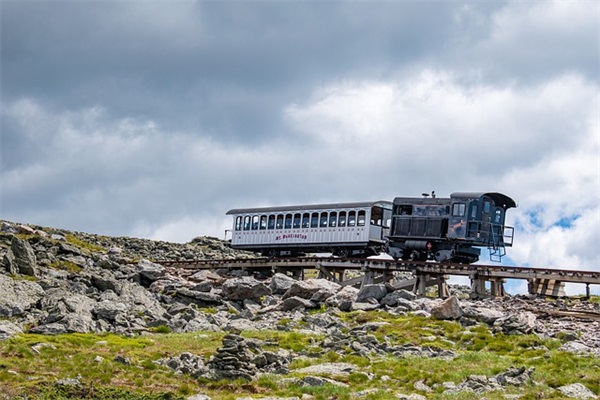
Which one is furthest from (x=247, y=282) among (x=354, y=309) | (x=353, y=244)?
(x=353, y=244)

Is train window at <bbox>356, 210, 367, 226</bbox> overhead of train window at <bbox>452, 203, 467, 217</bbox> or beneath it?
beneath

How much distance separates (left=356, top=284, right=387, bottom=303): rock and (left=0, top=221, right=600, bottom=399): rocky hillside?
6cm

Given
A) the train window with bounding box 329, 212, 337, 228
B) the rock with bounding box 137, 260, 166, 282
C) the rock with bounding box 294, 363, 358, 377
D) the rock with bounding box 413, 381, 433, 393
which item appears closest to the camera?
the rock with bounding box 413, 381, 433, 393

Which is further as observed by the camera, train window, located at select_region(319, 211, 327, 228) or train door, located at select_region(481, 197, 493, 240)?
train window, located at select_region(319, 211, 327, 228)

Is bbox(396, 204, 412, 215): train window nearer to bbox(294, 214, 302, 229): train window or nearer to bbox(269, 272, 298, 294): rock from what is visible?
bbox(294, 214, 302, 229): train window

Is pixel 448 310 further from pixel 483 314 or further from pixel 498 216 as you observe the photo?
pixel 498 216

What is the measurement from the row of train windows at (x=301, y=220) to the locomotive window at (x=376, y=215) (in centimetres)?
73

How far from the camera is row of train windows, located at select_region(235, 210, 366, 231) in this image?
59750 mm

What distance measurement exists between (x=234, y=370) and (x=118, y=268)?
3320 centimetres

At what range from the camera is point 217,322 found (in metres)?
41.0

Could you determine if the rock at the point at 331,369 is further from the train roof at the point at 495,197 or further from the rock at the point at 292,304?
the train roof at the point at 495,197

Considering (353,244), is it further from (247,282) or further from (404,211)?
(247,282)

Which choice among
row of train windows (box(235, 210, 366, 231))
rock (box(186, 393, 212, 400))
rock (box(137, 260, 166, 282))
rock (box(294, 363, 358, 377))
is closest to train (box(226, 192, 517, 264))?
row of train windows (box(235, 210, 366, 231))

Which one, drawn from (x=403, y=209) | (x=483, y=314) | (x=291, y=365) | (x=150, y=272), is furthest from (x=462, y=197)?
(x=291, y=365)
